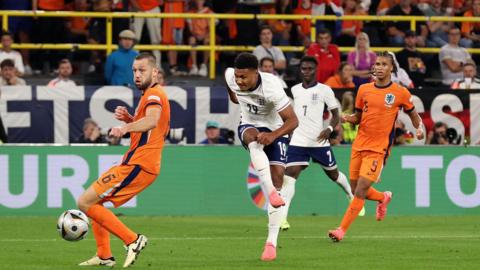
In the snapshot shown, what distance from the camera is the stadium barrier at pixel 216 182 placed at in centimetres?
2084

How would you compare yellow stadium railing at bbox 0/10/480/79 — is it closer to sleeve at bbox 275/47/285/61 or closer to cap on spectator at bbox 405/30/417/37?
sleeve at bbox 275/47/285/61

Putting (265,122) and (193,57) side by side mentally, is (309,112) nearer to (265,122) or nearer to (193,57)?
(265,122)

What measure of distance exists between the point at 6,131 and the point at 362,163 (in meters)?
8.30

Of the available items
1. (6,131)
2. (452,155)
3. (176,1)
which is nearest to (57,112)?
(6,131)

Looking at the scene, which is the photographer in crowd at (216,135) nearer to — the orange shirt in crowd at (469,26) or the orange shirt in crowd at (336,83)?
the orange shirt in crowd at (336,83)

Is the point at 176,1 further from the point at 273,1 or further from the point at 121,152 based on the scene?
the point at 121,152

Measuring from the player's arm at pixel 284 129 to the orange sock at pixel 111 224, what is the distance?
1.87 meters

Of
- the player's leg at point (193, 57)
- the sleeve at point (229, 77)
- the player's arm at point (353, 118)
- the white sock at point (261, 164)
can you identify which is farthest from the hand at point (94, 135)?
the white sock at point (261, 164)

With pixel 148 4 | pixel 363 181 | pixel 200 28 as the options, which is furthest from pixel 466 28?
pixel 363 181

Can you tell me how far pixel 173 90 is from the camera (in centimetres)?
2275

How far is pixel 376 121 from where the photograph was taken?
16516mm

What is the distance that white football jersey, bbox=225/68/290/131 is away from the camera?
13.4 metres

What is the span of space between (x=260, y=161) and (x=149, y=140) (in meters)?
1.37

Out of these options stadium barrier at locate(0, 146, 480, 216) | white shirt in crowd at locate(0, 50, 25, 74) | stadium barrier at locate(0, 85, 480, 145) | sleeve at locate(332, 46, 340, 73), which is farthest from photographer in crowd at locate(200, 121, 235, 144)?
white shirt in crowd at locate(0, 50, 25, 74)
